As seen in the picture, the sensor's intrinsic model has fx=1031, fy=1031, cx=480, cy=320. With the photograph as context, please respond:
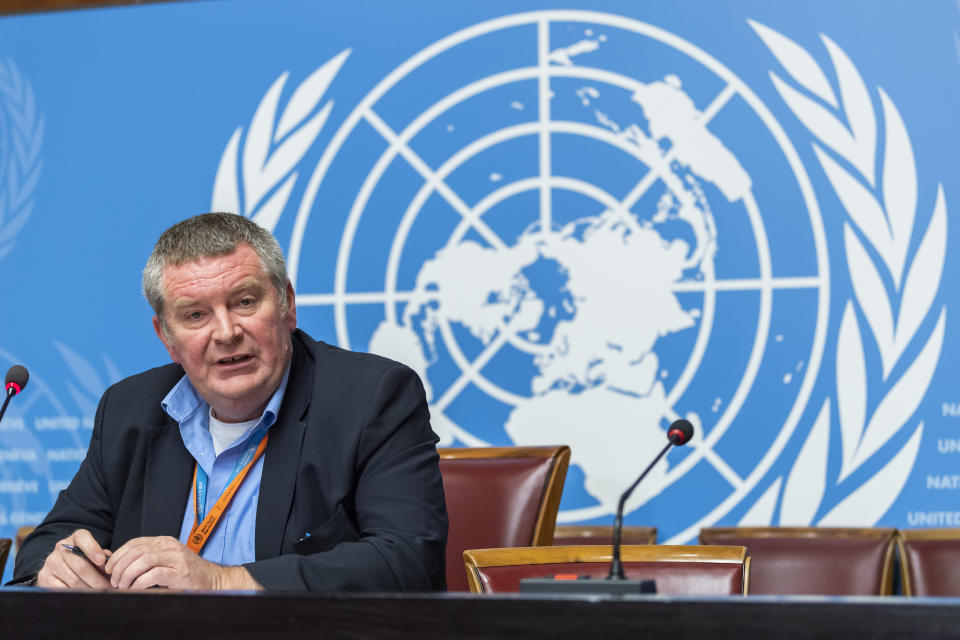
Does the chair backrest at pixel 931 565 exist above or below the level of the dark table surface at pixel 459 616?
below

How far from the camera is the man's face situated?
7.37 ft

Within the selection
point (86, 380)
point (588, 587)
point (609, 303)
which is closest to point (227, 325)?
point (588, 587)

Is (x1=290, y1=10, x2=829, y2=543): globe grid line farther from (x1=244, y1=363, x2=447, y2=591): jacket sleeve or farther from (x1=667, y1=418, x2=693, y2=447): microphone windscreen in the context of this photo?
(x1=667, y1=418, x2=693, y2=447): microphone windscreen

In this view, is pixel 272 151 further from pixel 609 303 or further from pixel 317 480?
pixel 317 480

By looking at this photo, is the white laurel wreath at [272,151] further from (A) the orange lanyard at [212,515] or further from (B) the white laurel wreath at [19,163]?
(A) the orange lanyard at [212,515]

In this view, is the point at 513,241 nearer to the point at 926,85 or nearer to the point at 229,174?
the point at 229,174

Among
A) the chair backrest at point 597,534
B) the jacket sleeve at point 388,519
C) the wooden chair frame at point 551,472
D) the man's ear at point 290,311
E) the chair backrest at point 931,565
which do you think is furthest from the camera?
the chair backrest at point 597,534

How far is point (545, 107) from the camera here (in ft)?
12.1

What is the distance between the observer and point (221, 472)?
91.7 inches

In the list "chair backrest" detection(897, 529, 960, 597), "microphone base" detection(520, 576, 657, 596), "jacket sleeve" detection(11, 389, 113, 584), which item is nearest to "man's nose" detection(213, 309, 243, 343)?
"jacket sleeve" detection(11, 389, 113, 584)

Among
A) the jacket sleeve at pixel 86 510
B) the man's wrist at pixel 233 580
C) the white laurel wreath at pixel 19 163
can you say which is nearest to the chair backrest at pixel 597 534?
the jacket sleeve at pixel 86 510

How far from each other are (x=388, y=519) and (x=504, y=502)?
539 mm

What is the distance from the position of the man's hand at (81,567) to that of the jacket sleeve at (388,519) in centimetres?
29

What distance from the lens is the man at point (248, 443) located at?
7.03 feet
